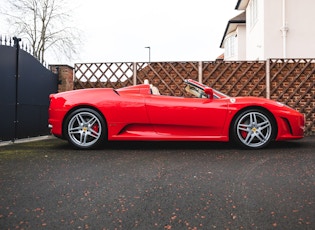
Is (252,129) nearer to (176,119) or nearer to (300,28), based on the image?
(176,119)

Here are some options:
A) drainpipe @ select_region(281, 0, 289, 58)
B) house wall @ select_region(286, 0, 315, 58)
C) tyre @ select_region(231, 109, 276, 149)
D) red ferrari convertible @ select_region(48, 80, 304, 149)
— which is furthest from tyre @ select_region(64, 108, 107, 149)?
house wall @ select_region(286, 0, 315, 58)

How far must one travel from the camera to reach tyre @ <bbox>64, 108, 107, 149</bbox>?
4.45m

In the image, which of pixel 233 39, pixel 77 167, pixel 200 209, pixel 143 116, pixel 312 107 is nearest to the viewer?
pixel 200 209

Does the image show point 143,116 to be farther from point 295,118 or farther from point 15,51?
point 15,51

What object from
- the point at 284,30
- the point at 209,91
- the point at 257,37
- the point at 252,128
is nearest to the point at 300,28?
the point at 284,30

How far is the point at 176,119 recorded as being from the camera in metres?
4.40

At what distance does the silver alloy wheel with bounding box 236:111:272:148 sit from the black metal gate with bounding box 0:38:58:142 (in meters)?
3.89

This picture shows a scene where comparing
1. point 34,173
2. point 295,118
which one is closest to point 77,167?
point 34,173

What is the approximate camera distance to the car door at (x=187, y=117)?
4387mm

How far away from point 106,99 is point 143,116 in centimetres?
60

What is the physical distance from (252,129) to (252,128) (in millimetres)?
14

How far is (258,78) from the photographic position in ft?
25.6

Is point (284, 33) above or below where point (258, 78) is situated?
above

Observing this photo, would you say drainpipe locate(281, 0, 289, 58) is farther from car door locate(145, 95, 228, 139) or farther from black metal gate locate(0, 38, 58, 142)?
black metal gate locate(0, 38, 58, 142)
